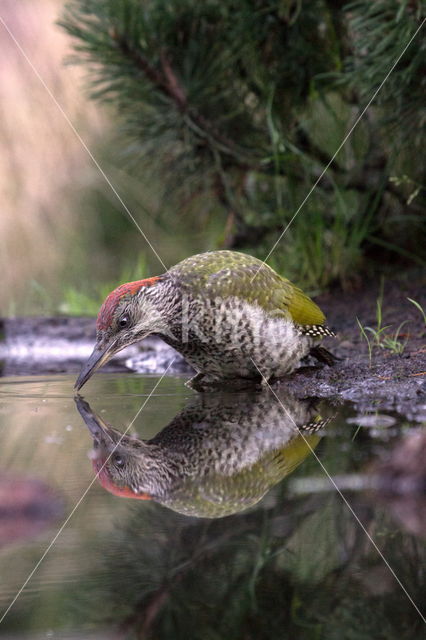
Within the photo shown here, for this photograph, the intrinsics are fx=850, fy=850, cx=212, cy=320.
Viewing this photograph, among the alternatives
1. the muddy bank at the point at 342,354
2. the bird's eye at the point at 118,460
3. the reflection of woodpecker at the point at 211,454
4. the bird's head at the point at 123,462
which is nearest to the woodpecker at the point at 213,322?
the muddy bank at the point at 342,354

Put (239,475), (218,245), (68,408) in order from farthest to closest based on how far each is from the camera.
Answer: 1. (218,245)
2. (68,408)
3. (239,475)

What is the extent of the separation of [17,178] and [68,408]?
158 inches

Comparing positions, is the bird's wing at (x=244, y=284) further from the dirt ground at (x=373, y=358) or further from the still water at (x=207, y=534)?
the still water at (x=207, y=534)

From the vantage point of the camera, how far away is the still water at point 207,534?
42.3 inches

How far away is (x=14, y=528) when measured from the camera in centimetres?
146

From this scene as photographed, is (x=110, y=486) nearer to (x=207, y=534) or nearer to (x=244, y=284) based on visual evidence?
(x=207, y=534)

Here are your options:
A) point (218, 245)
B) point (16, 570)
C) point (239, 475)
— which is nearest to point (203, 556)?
point (16, 570)

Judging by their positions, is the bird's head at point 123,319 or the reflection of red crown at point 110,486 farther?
the bird's head at point 123,319

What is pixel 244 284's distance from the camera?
3.13 metres

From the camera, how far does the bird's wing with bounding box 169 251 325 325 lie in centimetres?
310

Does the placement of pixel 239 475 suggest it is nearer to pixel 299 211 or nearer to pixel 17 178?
pixel 299 211

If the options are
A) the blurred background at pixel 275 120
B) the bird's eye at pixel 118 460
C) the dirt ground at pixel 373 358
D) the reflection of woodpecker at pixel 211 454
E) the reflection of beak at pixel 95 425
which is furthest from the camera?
the blurred background at pixel 275 120

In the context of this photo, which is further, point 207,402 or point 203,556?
point 207,402

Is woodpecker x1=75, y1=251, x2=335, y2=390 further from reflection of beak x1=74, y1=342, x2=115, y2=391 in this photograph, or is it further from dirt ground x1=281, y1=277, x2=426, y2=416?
dirt ground x1=281, y1=277, x2=426, y2=416
